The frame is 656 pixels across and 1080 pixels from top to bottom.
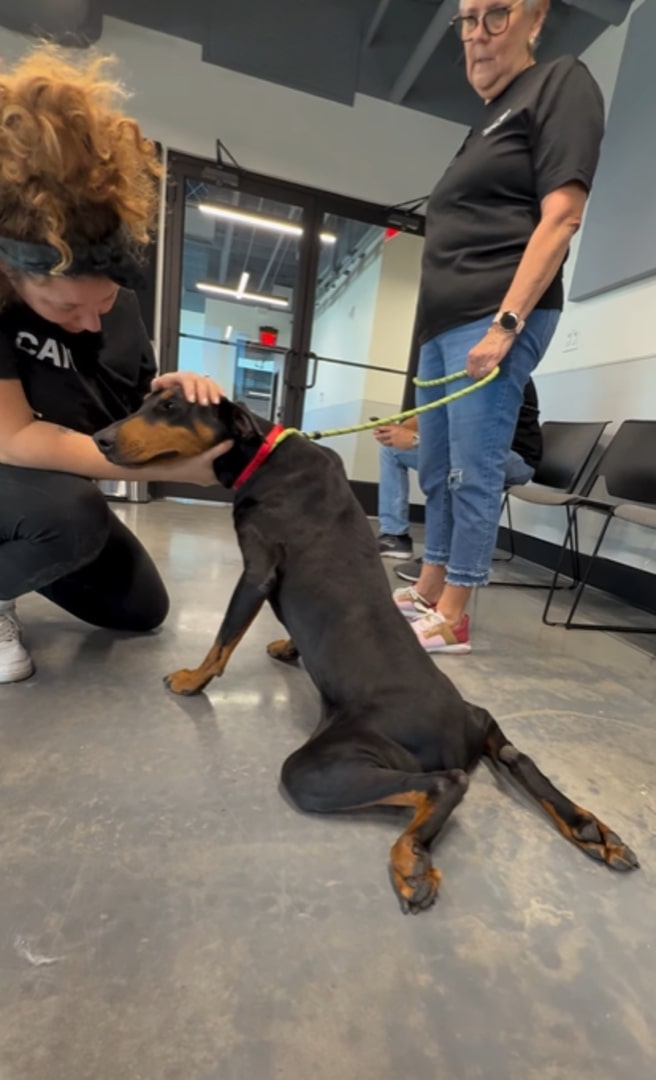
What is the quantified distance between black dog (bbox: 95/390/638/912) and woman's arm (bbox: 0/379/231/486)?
0.04m

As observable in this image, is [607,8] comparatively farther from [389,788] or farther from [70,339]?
[389,788]

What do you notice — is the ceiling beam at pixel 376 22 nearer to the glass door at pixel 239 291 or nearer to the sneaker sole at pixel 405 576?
the glass door at pixel 239 291

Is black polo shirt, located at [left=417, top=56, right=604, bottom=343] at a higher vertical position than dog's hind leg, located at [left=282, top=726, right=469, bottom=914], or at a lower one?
higher

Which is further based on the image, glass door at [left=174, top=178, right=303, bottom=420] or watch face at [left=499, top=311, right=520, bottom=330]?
glass door at [left=174, top=178, right=303, bottom=420]

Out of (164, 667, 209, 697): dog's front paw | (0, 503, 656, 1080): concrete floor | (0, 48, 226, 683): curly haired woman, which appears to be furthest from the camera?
(164, 667, 209, 697): dog's front paw

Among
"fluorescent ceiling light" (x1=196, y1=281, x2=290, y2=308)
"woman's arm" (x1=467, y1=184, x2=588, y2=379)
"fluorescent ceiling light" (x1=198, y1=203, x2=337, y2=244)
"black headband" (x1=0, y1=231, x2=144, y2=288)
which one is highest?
"fluorescent ceiling light" (x1=198, y1=203, x2=337, y2=244)

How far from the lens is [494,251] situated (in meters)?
1.77

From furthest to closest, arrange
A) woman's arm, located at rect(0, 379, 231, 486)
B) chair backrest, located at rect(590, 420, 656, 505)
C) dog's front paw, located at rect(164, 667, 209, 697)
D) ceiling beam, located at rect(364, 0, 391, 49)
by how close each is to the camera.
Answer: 1. ceiling beam, located at rect(364, 0, 391, 49)
2. chair backrest, located at rect(590, 420, 656, 505)
3. dog's front paw, located at rect(164, 667, 209, 697)
4. woman's arm, located at rect(0, 379, 231, 486)

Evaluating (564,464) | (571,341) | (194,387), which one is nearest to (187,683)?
(194,387)

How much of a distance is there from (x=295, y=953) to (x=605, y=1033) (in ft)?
1.35

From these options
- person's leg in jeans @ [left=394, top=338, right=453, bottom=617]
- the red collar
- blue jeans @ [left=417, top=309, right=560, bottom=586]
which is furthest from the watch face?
the red collar

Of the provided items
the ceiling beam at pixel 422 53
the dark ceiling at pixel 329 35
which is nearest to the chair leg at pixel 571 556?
the ceiling beam at pixel 422 53

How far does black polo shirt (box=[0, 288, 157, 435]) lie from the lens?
1.29 m

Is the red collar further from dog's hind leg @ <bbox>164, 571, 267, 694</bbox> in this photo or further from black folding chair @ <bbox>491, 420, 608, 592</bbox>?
black folding chair @ <bbox>491, 420, 608, 592</bbox>
